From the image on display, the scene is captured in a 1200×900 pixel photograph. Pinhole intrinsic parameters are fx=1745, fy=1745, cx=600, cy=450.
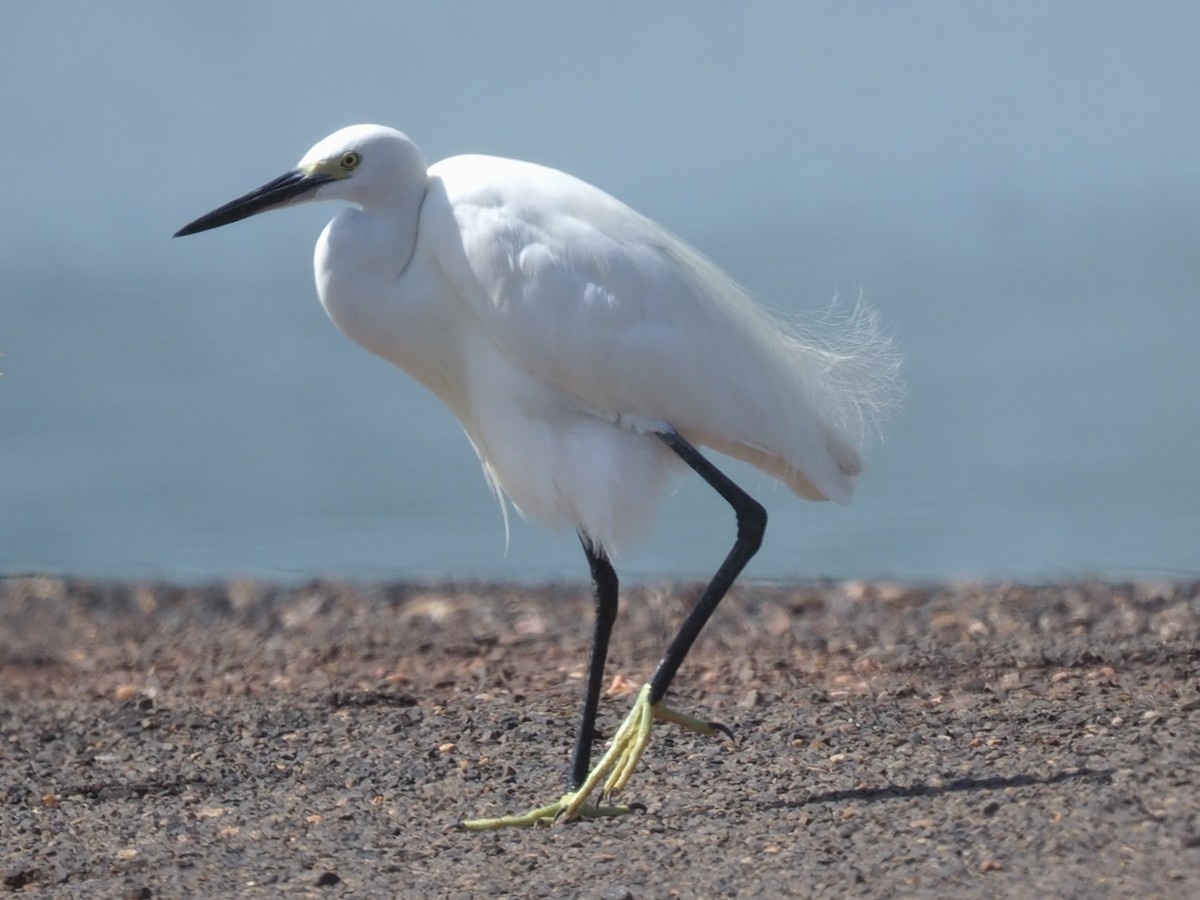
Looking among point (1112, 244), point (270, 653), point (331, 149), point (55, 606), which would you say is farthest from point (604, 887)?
point (1112, 244)

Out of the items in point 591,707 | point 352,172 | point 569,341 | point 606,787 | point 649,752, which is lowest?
point 649,752

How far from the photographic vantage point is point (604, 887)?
4137mm

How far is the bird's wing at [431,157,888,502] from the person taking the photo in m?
5.06

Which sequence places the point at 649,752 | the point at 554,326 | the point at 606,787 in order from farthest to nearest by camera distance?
the point at 649,752 < the point at 554,326 < the point at 606,787

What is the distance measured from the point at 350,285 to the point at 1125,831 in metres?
2.70

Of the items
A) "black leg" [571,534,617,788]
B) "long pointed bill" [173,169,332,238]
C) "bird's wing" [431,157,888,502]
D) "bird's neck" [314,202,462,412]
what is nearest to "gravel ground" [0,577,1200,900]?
"black leg" [571,534,617,788]

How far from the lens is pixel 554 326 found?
5.07 m

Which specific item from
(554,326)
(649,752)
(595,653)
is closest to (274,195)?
(554,326)

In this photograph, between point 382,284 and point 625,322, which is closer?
point 625,322

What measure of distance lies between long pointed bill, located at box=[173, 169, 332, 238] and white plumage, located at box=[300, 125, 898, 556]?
44 millimetres

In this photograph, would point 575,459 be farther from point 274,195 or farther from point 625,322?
point 274,195

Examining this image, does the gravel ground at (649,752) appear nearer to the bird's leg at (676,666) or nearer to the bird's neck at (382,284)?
the bird's leg at (676,666)

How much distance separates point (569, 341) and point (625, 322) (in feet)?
0.63

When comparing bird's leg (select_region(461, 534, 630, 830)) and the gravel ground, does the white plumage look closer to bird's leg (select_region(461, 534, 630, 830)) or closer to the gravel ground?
bird's leg (select_region(461, 534, 630, 830))
